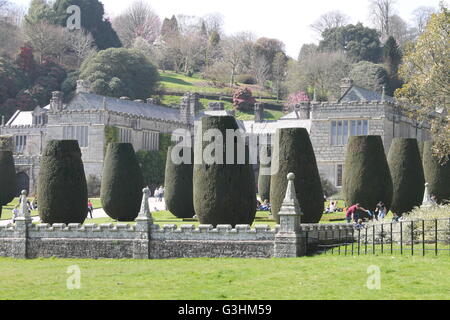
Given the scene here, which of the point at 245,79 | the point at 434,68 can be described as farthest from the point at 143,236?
the point at 245,79

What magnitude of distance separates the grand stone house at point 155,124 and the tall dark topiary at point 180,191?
72.5ft

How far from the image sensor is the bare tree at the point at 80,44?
121 meters

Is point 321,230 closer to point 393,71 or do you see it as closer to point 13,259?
point 13,259

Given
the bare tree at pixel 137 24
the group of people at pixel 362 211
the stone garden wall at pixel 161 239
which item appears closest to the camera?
the stone garden wall at pixel 161 239

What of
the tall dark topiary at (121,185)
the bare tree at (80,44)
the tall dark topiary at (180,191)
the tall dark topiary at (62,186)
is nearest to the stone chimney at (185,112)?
the bare tree at (80,44)

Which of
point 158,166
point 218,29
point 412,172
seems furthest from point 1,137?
point 218,29

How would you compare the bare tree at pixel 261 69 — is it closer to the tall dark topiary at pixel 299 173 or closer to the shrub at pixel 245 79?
the shrub at pixel 245 79

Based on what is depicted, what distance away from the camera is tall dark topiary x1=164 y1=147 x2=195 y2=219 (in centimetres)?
4750

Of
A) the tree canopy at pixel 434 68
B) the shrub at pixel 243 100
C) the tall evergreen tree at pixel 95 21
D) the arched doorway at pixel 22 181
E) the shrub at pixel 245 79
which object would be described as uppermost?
the tall evergreen tree at pixel 95 21

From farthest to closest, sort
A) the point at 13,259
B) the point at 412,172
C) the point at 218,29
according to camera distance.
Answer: the point at 218,29, the point at 412,172, the point at 13,259

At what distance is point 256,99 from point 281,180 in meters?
83.0

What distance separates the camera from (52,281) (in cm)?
2509

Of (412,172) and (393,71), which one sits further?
(393,71)

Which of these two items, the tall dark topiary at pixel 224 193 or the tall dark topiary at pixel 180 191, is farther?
the tall dark topiary at pixel 180 191
